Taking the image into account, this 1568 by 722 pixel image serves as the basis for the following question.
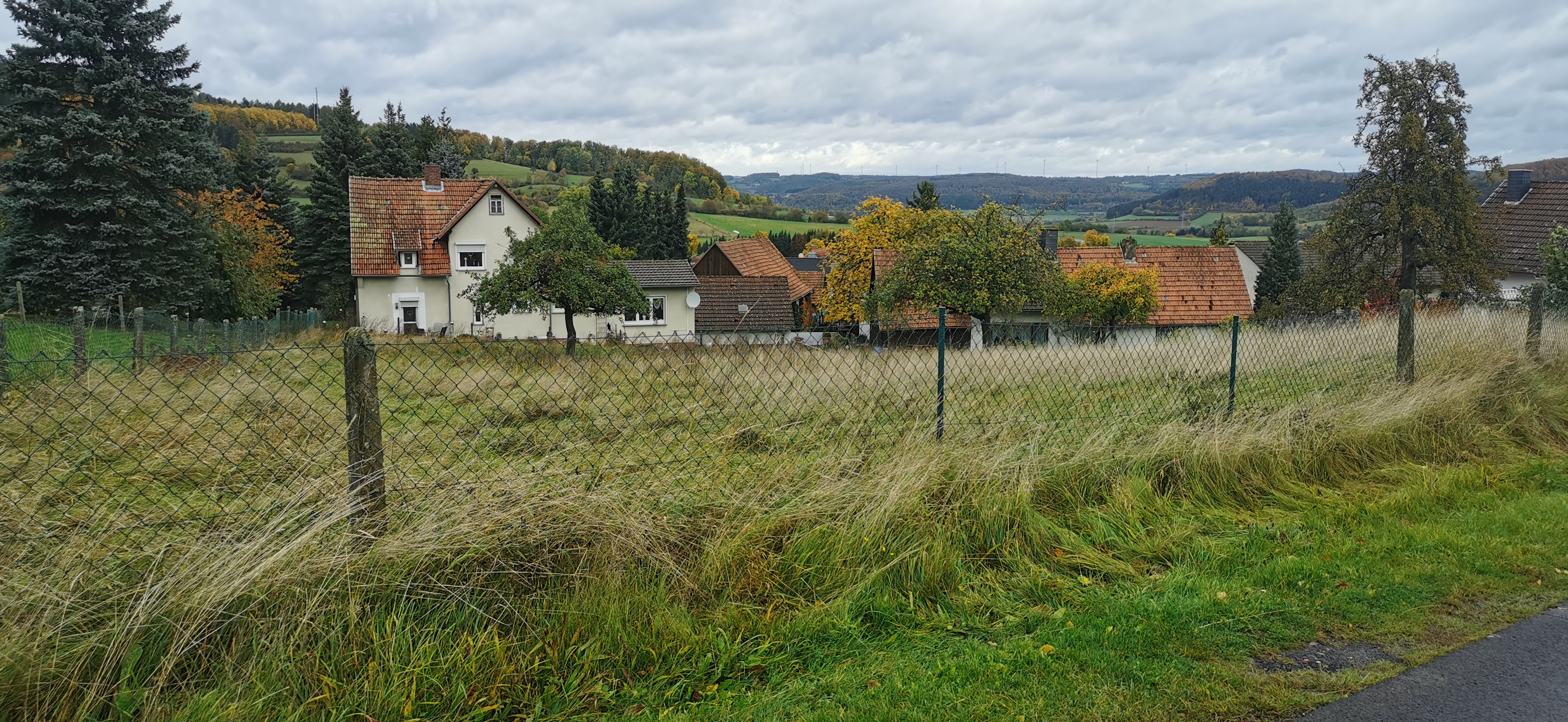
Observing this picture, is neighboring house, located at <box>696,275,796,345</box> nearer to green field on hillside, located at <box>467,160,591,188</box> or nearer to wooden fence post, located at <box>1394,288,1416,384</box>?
wooden fence post, located at <box>1394,288,1416,384</box>

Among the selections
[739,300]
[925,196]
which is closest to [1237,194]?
[925,196]

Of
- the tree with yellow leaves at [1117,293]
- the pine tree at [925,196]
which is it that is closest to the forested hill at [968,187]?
the pine tree at [925,196]

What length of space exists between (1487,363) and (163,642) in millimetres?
9958

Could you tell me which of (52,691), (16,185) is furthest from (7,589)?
(16,185)

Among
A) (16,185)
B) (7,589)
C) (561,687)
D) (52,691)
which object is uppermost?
(16,185)

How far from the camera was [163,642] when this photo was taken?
108 inches

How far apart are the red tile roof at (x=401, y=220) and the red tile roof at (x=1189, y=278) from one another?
88.5 feet

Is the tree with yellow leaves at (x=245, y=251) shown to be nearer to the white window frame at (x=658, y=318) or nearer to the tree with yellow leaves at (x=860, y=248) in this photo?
the white window frame at (x=658, y=318)

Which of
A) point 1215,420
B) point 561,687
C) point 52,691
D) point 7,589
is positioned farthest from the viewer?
point 1215,420

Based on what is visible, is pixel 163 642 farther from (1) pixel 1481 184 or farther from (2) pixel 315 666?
(1) pixel 1481 184

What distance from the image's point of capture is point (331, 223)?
46750 mm

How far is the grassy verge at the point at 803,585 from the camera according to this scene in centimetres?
280

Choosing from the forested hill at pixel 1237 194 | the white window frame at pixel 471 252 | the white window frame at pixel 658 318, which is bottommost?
the white window frame at pixel 658 318

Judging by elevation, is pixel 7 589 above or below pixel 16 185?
below
